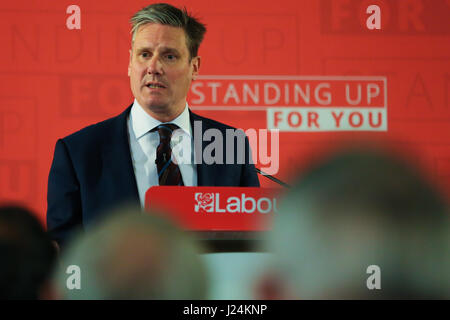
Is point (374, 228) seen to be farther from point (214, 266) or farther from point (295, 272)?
point (214, 266)

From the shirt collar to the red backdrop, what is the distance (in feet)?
0.15

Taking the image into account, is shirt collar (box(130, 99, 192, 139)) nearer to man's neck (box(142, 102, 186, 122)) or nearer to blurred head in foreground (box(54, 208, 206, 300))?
man's neck (box(142, 102, 186, 122))

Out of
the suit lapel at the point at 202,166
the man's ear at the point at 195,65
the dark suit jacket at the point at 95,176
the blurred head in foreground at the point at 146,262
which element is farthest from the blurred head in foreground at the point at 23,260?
the man's ear at the point at 195,65

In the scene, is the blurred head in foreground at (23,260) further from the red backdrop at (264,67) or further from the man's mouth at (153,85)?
the man's mouth at (153,85)

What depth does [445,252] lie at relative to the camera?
0.68 m

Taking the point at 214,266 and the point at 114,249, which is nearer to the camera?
the point at 114,249

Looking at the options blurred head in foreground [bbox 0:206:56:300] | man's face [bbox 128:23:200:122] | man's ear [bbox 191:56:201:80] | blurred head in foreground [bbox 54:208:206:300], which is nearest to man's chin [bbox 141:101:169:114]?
man's face [bbox 128:23:200:122]

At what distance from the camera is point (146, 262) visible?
784 millimetres

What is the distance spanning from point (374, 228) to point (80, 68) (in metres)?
1.12

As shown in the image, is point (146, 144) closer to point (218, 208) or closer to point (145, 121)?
point (145, 121)

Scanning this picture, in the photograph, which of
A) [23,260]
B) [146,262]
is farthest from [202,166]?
[146,262]

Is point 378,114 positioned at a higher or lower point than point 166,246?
higher
